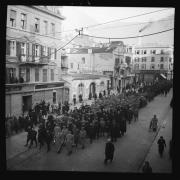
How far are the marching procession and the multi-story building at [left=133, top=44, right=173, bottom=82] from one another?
40 cm

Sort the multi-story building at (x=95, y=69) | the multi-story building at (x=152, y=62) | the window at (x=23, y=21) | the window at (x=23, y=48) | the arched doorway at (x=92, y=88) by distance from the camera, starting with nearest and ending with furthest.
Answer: the window at (x=23, y=21), the window at (x=23, y=48), the multi-story building at (x=152, y=62), the multi-story building at (x=95, y=69), the arched doorway at (x=92, y=88)

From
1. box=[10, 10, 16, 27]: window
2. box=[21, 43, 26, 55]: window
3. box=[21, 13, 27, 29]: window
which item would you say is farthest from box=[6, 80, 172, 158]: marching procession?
box=[10, 10, 16, 27]: window

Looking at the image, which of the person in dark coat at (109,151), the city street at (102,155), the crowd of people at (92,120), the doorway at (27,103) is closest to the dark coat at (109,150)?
the person in dark coat at (109,151)

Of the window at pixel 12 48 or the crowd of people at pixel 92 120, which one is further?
the crowd of people at pixel 92 120

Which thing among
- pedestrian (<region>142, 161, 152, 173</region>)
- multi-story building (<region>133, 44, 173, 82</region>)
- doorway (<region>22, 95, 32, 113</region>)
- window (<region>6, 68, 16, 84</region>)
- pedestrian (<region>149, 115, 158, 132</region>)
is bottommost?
pedestrian (<region>142, 161, 152, 173</region>)

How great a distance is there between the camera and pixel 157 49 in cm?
961

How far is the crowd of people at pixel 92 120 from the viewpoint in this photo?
881cm

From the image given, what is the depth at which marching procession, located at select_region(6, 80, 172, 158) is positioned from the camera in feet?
28.9

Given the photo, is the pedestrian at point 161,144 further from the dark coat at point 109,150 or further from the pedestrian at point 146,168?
the dark coat at point 109,150

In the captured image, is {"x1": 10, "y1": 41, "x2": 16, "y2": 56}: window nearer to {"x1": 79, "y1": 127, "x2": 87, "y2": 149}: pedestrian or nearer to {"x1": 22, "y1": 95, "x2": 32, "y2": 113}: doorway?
{"x1": 22, "y1": 95, "x2": 32, "y2": 113}: doorway

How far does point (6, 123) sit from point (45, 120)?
1.55 metres

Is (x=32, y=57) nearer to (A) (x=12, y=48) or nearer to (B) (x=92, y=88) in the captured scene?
(A) (x=12, y=48)
